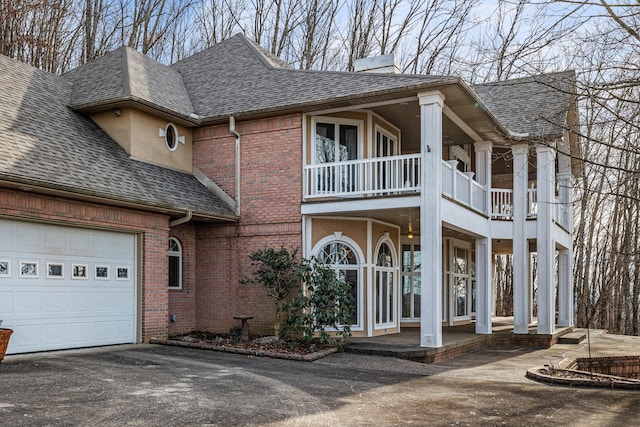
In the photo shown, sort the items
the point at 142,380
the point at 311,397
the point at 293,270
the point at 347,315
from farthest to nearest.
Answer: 1. the point at 293,270
2. the point at 347,315
3. the point at 142,380
4. the point at 311,397

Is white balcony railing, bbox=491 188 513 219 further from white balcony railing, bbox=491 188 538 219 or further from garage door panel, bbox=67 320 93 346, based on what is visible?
garage door panel, bbox=67 320 93 346

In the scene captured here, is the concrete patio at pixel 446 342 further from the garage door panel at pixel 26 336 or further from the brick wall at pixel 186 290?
the garage door panel at pixel 26 336

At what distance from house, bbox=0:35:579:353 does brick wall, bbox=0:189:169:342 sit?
35 mm

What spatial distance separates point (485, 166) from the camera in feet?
60.9

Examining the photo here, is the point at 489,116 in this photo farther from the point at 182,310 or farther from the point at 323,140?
the point at 182,310

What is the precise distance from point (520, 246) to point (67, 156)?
12.6 m

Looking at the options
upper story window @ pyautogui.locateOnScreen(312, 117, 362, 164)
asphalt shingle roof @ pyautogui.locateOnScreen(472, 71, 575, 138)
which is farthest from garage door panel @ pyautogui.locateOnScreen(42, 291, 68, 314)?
asphalt shingle roof @ pyautogui.locateOnScreen(472, 71, 575, 138)

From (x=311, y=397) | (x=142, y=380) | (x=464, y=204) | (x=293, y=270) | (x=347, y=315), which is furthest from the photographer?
(x=464, y=204)

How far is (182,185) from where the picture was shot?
15.7 metres

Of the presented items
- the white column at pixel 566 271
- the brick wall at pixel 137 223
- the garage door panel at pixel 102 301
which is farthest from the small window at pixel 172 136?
the white column at pixel 566 271

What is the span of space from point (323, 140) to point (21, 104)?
22.9 feet

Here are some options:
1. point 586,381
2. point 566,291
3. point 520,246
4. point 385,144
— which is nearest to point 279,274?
point 385,144

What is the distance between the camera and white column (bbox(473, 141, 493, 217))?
18281 mm

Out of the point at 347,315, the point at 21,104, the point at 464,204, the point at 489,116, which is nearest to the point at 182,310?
the point at 347,315
